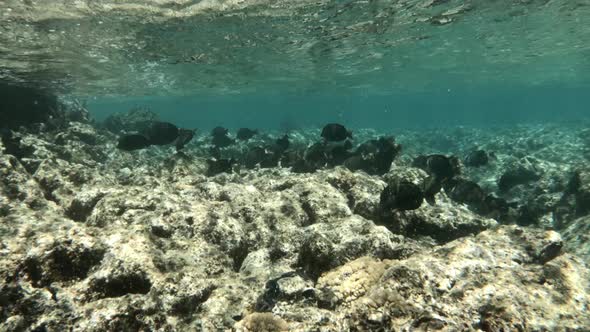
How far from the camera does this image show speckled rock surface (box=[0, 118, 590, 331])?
3064 mm

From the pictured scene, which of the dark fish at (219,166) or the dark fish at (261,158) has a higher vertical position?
the dark fish at (219,166)

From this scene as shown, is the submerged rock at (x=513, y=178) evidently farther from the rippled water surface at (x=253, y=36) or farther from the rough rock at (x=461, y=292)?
the rippled water surface at (x=253, y=36)

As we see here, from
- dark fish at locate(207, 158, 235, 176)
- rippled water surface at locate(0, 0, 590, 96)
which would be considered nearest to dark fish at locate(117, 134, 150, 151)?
dark fish at locate(207, 158, 235, 176)

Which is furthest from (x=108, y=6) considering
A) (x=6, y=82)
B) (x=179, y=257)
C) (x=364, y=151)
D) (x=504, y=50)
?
(x=504, y=50)

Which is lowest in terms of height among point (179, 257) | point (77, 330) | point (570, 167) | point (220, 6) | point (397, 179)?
point (570, 167)

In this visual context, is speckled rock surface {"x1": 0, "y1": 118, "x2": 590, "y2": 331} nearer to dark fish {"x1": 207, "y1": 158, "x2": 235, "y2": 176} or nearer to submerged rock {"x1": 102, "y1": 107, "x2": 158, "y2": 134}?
dark fish {"x1": 207, "y1": 158, "x2": 235, "y2": 176}

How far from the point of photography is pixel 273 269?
14.8 feet

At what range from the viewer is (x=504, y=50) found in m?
32.1

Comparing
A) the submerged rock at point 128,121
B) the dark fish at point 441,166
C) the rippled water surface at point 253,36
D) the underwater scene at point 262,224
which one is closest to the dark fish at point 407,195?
the underwater scene at point 262,224

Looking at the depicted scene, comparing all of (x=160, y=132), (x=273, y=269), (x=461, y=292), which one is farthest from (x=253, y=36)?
(x=461, y=292)

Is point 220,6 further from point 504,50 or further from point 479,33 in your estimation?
point 504,50

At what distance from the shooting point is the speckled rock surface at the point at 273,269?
3.06 metres

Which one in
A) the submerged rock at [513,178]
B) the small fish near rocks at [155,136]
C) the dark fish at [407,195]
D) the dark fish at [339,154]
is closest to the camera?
the dark fish at [407,195]

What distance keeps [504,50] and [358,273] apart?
3487 cm
